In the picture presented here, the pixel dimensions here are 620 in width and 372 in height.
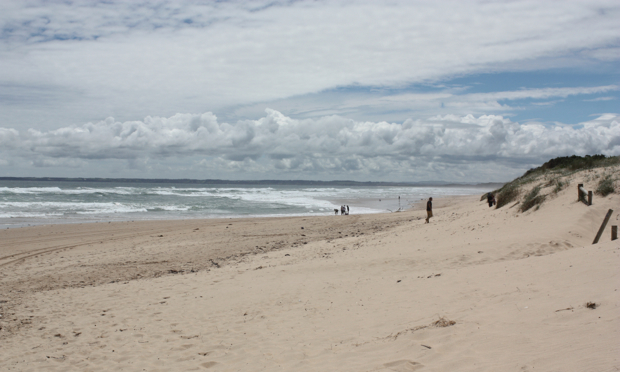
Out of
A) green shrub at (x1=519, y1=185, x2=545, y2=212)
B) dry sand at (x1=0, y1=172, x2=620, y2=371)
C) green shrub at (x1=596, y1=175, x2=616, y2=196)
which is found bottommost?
dry sand at (x1=0, y1=172, x2=620, y2=371)

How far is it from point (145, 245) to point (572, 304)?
16.5 meters

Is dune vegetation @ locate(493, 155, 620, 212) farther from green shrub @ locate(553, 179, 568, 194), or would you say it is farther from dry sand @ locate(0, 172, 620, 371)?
dry sand @ locate(0, 172, 620, 371)

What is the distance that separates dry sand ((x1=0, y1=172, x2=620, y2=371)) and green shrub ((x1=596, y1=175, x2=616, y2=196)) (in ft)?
1.49

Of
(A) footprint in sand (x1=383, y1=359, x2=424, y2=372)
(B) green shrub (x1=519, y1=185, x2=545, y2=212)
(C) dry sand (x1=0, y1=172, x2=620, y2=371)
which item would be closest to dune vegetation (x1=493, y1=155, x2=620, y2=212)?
(B) green shrub (x1=519, y1=185, x2=545, y2=212)

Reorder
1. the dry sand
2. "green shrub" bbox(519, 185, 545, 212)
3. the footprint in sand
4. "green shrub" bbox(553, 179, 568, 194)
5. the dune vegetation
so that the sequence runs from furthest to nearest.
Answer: "green shrub" bbox(553, 179, 568, 194)
"green shrub" bbox(519, 185, 545, 212)
the dune vegetation
the dry sand
the footprint in sand

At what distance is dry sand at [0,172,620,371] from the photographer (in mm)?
4652

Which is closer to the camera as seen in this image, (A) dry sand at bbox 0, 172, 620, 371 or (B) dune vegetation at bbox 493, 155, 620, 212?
(A) dry sand at bbox 0, 172, 620, 371

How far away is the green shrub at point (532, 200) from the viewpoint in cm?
1404

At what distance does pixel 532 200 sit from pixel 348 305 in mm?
10201

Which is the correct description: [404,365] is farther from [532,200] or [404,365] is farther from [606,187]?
[532,200]

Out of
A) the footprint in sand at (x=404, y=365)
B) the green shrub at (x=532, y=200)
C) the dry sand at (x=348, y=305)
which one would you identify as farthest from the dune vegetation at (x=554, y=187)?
the footprint in sand at (x=404, y=365)

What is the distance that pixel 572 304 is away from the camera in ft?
16.8

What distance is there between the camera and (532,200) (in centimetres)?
1431

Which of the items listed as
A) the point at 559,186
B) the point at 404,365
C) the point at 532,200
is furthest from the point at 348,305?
the point at 559,186
